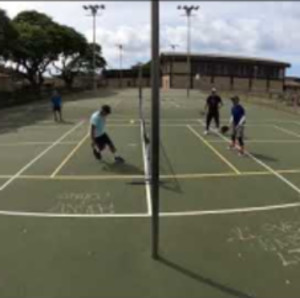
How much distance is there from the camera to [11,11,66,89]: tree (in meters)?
66.6

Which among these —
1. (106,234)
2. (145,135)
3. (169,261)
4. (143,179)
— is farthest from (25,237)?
(145,135)

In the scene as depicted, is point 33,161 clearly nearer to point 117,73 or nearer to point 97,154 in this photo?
point 97,154

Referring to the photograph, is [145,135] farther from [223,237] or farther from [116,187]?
[223,237]

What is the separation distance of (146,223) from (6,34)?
41127mm

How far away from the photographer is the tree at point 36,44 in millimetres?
66562

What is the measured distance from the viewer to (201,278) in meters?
8.20

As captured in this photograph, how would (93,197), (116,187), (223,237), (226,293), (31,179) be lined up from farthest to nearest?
(31,179) < (116,187) < (93,197) < (223,237) < (226,293)

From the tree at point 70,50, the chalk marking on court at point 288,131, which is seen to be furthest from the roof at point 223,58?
the chalk marking on court at point 288,131

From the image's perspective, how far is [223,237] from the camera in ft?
33.1

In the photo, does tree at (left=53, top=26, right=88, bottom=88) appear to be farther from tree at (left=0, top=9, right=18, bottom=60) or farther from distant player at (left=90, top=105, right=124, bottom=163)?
distant player at (left=90, top=105, right=124, bottom=163)

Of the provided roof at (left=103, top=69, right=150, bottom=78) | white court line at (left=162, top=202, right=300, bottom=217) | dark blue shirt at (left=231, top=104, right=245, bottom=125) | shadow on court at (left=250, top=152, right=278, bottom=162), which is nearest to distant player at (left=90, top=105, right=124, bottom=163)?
dark blue shirt at (left=231, top=104, right=245, bottom=125)

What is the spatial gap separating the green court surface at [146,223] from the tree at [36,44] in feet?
153

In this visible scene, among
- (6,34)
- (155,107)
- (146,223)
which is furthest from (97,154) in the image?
(6,34)

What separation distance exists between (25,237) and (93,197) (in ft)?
10.7
